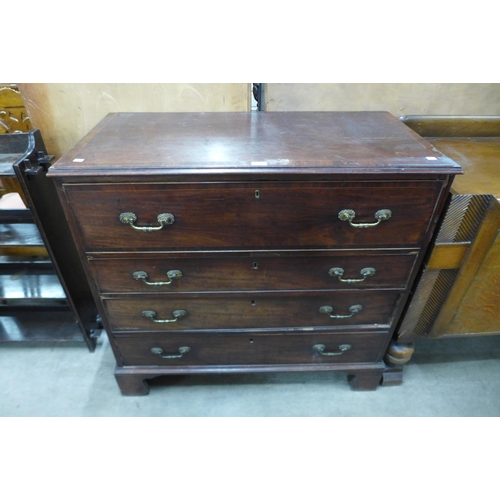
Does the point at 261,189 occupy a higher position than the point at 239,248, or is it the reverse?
the point at 261,189

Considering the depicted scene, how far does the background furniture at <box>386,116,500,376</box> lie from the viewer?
98 centimetres

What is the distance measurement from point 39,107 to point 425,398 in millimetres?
1914

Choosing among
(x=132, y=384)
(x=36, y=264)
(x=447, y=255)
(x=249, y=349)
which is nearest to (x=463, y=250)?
(x=447, y=255)

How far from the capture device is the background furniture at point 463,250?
3.22ft

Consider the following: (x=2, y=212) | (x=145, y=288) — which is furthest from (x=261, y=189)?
(x=2, y=212)

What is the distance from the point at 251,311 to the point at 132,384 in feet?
1.97

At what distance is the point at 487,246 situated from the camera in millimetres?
1036

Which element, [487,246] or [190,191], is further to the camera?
[487,246]

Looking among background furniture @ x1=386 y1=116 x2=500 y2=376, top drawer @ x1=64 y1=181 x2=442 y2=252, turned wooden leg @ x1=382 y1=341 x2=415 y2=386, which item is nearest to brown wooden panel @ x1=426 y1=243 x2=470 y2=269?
background furniture @ x1=386 y1=116 x2=500 y2=376

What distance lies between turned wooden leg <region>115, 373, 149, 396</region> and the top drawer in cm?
60

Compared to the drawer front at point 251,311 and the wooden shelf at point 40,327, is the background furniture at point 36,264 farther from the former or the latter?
the drawer front at point 251,311

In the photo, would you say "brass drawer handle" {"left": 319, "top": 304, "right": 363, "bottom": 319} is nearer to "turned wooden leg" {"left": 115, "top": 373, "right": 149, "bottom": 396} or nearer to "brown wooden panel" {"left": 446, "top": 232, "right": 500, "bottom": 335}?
"brown wooden panel" {"left": 446, "top": 232, "right": 500, "bottom": 335}

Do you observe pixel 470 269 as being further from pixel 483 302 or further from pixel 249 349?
pixel 249 349
